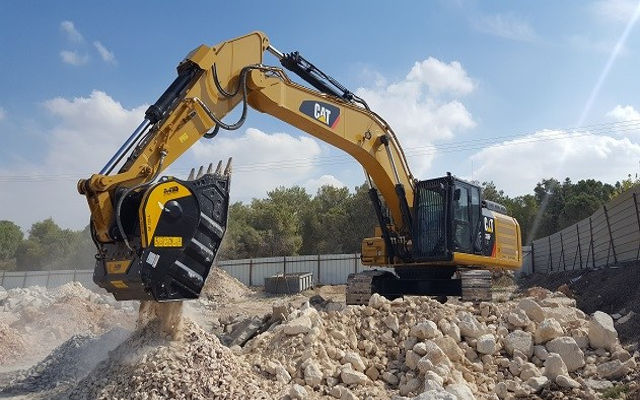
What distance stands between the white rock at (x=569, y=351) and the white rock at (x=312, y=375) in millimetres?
3003

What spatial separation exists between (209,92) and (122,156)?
1488 mm

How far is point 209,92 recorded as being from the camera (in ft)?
24.9

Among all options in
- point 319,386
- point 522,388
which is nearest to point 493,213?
point 522,388

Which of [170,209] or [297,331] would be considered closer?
[170,209]

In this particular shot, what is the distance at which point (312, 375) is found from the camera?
6676 millimetres

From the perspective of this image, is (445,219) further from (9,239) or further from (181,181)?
(9,239)

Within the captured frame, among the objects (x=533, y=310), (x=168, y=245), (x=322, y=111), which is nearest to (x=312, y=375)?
(x=168, y=245)

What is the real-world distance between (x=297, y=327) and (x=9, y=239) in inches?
2195

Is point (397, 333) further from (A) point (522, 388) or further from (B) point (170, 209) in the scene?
(B) point (170, 209)

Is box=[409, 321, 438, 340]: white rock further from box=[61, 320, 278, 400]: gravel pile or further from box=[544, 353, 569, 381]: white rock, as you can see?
box=[61, 320, 278, 400]: gravel pile

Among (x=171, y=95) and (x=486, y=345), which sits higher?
(x=171, y=95)

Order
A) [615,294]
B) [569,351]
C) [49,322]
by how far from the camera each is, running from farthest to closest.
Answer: [49,322] < [615,294] < [569,351]

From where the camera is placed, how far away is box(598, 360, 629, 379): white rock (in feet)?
23.5

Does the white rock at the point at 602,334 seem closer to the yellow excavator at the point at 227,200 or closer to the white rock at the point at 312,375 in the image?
the yellow excavator at the point at 227,200
